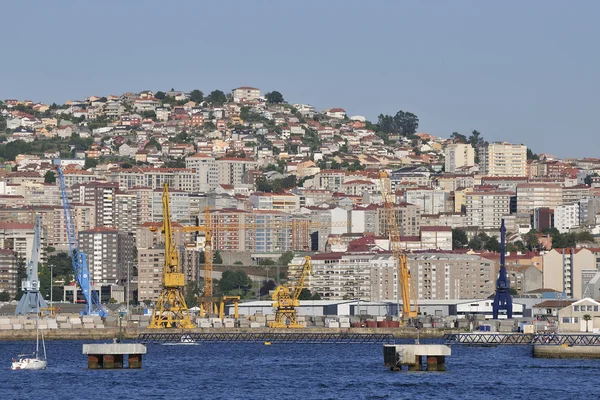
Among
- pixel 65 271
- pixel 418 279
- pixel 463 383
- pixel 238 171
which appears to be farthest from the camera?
pixel 238 171

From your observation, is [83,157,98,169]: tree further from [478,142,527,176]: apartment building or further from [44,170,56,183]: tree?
[478,142,527,176]: apartment building

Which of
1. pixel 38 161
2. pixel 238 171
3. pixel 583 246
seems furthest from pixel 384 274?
pixel 38 161

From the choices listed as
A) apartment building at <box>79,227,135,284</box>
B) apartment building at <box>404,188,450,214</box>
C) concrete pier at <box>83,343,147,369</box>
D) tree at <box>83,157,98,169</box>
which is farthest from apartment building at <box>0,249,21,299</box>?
concrete pier at <box>83,343,147,369</box>

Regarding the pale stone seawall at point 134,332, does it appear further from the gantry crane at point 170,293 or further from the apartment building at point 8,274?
the apartment building at point 8,274

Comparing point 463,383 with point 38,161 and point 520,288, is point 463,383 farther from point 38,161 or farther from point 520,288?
point 38,161

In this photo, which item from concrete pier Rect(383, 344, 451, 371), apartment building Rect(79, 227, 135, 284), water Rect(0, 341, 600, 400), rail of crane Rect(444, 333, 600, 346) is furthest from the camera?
apartment building Rect(79, 227, 135, 284)

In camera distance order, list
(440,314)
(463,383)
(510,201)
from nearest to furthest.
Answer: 1. (463,383)
2. (440,314)
3. (510,201)

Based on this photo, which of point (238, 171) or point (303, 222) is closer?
point (303, 222)
